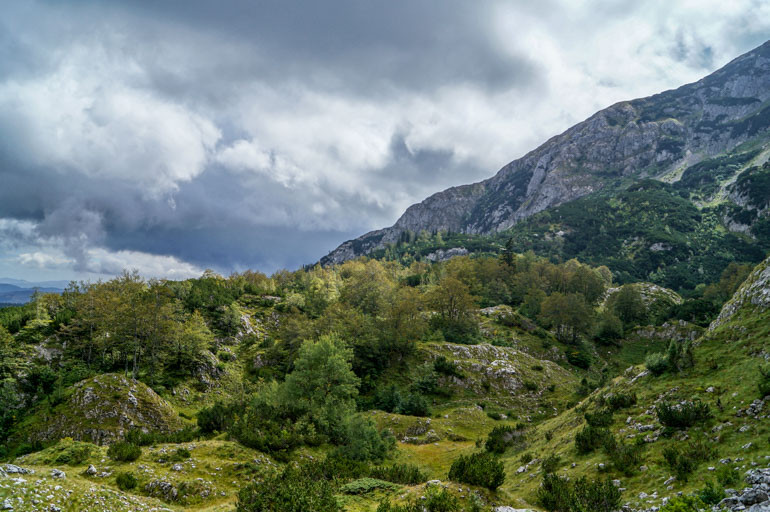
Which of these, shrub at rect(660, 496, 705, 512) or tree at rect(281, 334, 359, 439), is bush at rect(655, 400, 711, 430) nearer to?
shrub at rect(660, 496, 705, 512)

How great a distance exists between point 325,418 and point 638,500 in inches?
784

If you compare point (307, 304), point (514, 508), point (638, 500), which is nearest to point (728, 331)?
point (638, 500)

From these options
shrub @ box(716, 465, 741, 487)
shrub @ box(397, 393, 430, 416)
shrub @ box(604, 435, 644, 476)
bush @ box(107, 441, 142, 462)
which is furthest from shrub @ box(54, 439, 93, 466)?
shrub @ box(397, 393, 430, 416)

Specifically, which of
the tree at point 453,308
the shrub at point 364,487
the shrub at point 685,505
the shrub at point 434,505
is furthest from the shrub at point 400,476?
the tree at point 453,308

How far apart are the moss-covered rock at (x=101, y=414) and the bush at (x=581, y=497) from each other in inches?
1224

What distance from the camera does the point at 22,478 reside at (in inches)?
410

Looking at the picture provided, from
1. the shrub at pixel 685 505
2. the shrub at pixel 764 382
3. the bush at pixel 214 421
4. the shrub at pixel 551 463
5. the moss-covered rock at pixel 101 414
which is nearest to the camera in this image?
the shrub at pixel 685 505

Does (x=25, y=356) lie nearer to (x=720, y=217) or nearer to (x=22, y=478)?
(x=22, y=478)

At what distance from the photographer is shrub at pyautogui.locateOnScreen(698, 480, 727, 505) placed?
872 cm

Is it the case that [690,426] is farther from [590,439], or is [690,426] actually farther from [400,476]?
[400,476]

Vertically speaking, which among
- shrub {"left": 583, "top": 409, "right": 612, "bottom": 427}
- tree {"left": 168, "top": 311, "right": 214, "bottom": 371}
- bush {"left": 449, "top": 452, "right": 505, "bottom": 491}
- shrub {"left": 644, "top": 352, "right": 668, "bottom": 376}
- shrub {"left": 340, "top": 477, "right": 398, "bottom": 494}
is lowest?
shrub {"left": 583, "top": 409, "right": 612, "bottom": 427}

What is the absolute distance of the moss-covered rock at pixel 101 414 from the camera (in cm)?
2497

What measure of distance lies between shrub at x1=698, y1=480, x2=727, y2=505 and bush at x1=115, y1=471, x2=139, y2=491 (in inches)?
789

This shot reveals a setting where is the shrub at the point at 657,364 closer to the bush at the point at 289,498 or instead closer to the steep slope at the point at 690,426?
the steep slope at the point at 690,426
